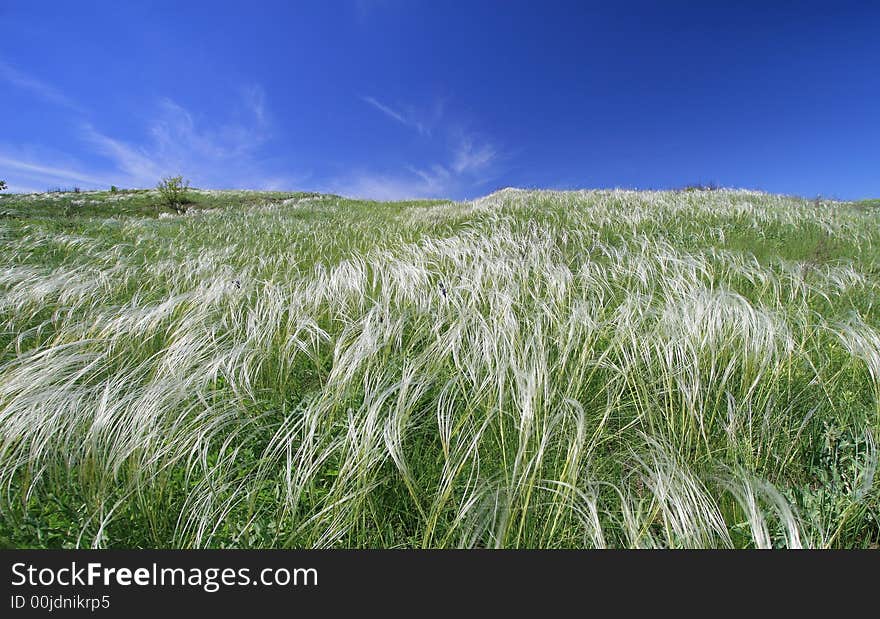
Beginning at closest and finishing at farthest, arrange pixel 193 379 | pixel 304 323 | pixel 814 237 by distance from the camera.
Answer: pixel 193 379, pixel 304 323, pixel 814 237

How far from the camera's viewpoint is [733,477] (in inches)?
47.0

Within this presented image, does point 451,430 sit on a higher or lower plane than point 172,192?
lower

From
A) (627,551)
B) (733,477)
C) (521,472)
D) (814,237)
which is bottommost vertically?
(627,551)

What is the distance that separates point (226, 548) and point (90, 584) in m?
0.40

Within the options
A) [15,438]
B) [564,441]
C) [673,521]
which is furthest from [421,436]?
[15,438]

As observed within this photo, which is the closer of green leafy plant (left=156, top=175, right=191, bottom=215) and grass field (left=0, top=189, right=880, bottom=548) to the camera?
grass field (left=0, top=189, right=880, bottom=548)

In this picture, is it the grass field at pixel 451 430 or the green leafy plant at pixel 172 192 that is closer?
the grass field at pixel 451 430

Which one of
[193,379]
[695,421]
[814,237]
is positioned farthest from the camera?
[814,237]

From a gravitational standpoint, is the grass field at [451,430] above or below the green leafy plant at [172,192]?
below

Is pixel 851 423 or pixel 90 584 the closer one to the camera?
pixel 90 584

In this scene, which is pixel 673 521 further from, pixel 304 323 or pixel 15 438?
pixel 15 438

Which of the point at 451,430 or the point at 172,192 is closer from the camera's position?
the point at 451,430

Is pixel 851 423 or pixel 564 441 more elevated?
pixel 564 441

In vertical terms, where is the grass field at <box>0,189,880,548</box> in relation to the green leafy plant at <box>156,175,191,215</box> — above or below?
below
